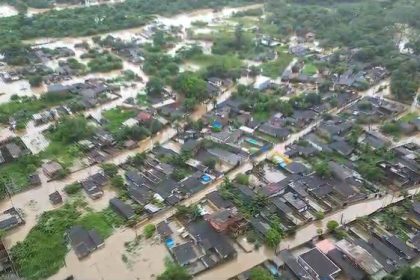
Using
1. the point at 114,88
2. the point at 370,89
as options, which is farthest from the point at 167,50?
the point at 370,89

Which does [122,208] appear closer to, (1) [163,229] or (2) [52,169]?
(1) [163,229]

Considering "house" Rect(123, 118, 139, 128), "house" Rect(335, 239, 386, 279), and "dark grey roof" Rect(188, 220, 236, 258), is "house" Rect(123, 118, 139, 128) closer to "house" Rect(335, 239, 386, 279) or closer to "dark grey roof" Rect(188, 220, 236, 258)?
"dark grey roof" Rect(188, 220, 236, 258)

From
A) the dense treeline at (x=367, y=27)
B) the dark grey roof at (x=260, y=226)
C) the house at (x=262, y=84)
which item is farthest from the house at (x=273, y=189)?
the dense treeline at (x=367, y=27)

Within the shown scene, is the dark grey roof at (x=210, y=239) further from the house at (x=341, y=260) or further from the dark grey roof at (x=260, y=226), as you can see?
the house at (x=341, y=260)

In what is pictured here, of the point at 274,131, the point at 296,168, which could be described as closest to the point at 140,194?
the point at 296,168

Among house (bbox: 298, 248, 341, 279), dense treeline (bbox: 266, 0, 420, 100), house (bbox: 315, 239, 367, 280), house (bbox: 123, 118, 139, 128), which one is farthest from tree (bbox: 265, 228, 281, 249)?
dense treeline (bbox: 266, 0, 420, 100)
